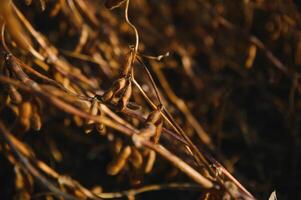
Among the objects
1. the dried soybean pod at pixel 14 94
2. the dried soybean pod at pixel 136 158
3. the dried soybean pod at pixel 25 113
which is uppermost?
the dried soybean pod at pixel 14 94

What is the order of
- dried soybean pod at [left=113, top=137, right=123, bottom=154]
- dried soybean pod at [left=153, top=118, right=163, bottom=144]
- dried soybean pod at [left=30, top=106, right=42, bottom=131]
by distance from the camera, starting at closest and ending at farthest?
dried soybean pod at [left=153, top=118, right=163, bottom=144] → dried soybean pod at [left=30, top=106, right=42, bottom=131] → dried soybean pod at [left=113, top=137, right=123, bottom=154]

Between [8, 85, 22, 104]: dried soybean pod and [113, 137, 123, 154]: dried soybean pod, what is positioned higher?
[8, 85, 22, 104]: dried soybean pod

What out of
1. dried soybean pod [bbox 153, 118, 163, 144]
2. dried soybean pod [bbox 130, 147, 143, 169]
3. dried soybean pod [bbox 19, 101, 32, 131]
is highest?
dried soybean pod [bbox 19, 101, 32, 131]

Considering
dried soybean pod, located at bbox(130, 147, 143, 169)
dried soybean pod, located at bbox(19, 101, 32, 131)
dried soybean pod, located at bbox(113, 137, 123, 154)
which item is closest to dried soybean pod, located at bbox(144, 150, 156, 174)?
dried soybean pod, located at bbox(130, 147, 143, 169)

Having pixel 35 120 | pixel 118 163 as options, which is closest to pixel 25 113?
pixel 35 120

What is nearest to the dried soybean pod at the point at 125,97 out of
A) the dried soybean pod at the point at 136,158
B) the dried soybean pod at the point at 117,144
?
the dried soybean pod at the point at 136,158

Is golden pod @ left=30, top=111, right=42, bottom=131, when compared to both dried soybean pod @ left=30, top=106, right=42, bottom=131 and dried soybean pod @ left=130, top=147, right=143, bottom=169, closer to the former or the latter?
dried soybean pod @ left=30, top=106, right=42, bottom=131

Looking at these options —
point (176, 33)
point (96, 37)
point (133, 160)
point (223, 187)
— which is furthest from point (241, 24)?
point (223, 187)

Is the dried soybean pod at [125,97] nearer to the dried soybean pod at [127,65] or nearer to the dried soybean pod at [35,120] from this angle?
the dried soybean pod at [127,65]

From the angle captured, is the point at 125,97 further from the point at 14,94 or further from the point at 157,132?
the point at 14,94
